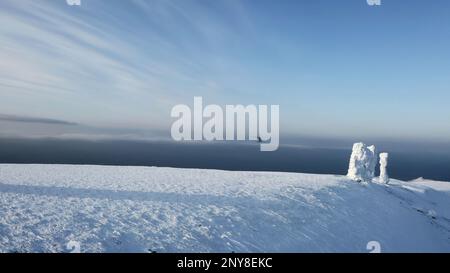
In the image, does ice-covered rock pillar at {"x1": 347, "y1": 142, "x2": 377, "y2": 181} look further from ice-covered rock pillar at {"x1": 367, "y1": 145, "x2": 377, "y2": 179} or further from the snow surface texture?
the snow surface texture

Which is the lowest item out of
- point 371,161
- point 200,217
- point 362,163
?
point 200,217

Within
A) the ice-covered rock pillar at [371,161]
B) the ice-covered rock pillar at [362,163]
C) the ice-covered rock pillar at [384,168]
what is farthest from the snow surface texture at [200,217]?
the ice-covered rock pillar at [384,168]

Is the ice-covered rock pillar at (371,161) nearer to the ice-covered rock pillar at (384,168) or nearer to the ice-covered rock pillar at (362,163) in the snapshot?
the ice-covered rock pillar at (362,163)

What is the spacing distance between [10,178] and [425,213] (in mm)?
40718

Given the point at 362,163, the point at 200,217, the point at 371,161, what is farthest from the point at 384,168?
the point at 200,217

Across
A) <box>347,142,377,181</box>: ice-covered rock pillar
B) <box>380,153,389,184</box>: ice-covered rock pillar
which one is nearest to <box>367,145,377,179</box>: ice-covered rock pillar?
<box>347,142,377,181</box>: ice-covered rock pillar

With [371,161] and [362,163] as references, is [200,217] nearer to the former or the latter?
[362,163]

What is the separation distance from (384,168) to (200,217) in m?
34.2

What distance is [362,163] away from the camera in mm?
38312

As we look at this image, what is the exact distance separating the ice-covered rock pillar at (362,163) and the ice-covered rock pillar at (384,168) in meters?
5.07

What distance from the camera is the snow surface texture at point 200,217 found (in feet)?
48.4

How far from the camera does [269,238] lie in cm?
1789
